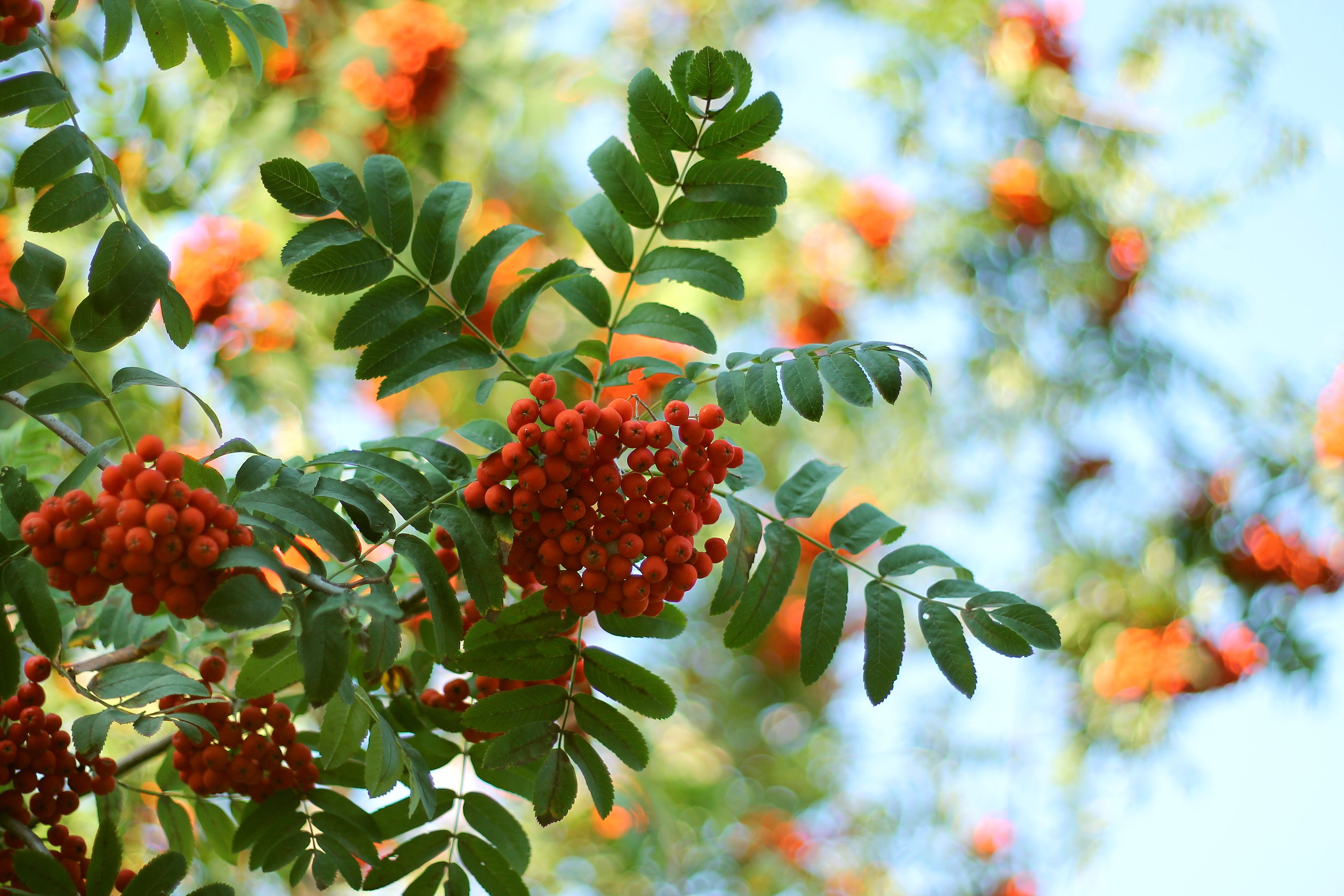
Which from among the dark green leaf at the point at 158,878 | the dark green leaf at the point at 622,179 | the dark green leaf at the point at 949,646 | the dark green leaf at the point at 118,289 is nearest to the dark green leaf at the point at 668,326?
the dark green leaf at the point at 622,179

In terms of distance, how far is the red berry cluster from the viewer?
1024 millimetres

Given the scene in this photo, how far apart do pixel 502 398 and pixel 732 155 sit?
211 centimetres

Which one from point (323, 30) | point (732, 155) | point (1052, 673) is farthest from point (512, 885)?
point (1052, 673)

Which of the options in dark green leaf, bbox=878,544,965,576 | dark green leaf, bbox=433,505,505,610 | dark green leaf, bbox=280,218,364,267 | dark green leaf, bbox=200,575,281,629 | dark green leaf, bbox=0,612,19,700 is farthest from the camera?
dark green leaf, bbox=878,544,965,576

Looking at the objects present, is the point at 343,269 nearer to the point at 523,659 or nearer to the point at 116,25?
the point at 116,25

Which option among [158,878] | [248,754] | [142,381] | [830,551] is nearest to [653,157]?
[830,551]

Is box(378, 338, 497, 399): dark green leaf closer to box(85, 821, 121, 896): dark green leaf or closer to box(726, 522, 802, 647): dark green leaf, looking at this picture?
box(726, 522, 802, 647): dark green leaf

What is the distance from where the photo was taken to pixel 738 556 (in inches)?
45.4

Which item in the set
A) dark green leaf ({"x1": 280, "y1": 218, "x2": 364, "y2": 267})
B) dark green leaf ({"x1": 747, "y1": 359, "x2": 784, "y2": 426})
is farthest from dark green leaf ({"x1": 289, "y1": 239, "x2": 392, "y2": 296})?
dark green leaf ({"x1": 747, "y1": 359, "x2": 784, "y2": 426})

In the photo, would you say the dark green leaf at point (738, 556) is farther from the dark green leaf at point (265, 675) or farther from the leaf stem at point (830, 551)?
the dark green leaf at point (265, 675)

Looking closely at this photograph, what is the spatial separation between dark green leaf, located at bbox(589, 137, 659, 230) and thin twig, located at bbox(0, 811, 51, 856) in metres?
0.97

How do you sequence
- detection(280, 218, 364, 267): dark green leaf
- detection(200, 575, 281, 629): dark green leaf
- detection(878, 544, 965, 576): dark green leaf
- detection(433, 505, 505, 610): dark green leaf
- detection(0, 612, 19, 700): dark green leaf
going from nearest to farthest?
detection(200, 575, 281, 629): dark green leaf → detection(0, 612, 19, 700): dark green leaf → detection(433, 505, 505, 610): dark green leaf → detection(280, 218, 364, 267): dark green leaf → detection(878, 544, 965, 576): dark green leaf

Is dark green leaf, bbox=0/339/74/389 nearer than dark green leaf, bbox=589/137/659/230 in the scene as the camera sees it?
Yes

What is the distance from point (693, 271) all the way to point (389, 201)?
1.28 ft
